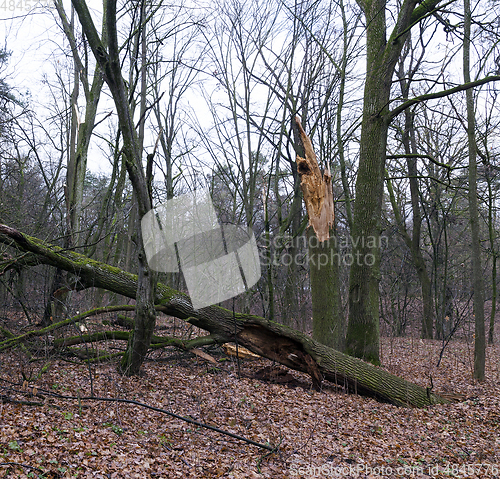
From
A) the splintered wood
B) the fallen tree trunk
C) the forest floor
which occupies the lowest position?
the forest floor

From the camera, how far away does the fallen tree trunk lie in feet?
18.2

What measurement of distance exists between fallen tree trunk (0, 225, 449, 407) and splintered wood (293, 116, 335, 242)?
7.20 feet

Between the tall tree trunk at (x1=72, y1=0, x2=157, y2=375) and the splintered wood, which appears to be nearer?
the tall tree trunk at (x1=72, y1=0, x2=157, y2=375)

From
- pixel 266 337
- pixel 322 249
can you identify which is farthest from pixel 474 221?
pixel 266 337

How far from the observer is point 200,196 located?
597 inches

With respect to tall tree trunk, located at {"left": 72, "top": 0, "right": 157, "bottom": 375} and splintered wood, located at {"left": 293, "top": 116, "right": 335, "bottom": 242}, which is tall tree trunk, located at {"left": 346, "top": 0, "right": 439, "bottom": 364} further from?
tall tree trunk, located at {"left": 72, "top": 0, "right": 157, "bottom": 375}

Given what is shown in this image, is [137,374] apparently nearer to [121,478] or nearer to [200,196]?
[121,478]

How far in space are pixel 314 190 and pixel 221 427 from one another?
448 centimetres

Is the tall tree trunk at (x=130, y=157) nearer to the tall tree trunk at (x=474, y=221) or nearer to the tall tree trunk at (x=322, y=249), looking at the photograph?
the tall tree trunk at (x=322, y=249)

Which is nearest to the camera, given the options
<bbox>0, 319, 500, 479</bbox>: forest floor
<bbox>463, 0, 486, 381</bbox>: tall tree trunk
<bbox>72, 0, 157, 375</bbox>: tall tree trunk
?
<bbox>0, 319, 500, 479</bbox>: forest floor

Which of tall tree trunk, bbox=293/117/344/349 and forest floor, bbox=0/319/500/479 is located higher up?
tall tree trunk, bbox=293/117/344/349

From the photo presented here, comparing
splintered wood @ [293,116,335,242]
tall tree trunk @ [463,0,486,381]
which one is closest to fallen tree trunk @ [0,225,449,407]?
tall tree trunk @ [463,0,486,381]

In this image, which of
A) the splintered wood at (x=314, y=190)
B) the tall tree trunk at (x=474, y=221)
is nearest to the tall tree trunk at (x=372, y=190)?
the splintered wood at (x=314, y=190)

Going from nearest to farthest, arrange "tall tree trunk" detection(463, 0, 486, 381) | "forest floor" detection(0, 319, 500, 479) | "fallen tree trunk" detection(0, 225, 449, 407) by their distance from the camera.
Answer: "forest floor" detection(0, 319, 500, 479), "fallen tree trunk" detection(0, 225, 449, 407), "tall tree trunk" detection(463, 0, 486, 381)
